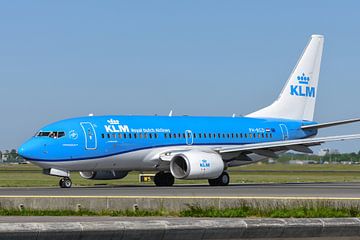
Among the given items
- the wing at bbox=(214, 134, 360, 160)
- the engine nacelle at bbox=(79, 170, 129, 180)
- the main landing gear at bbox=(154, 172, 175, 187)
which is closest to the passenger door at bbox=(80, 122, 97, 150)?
the engine nacelle at bbox=(79, 170, 129, 180)

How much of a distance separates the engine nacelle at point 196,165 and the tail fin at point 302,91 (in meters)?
9.38

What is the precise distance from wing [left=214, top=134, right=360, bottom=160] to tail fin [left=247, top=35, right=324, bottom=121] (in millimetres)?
5491

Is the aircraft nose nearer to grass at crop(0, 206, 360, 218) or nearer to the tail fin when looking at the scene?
the tail fin

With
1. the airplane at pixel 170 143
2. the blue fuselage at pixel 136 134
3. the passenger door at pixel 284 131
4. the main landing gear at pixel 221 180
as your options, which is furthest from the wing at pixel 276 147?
the passenger door at pixel 284 131

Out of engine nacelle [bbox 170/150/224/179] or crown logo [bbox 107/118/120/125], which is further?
crown logo [bbox 107/118/120/125]

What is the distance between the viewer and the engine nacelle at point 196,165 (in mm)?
44062

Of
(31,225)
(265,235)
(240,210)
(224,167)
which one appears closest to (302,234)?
(265,235)

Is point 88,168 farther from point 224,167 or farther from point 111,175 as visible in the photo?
point 224,167

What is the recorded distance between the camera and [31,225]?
41.7 ft

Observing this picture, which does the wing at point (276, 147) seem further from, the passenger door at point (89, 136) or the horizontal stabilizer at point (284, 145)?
the passenger door at point (89, 136)

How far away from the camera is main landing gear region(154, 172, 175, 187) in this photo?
1890 inches

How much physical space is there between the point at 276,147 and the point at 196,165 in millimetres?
5878

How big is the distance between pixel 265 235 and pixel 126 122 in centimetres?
3191

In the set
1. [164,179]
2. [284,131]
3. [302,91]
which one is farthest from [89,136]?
[302,91]
